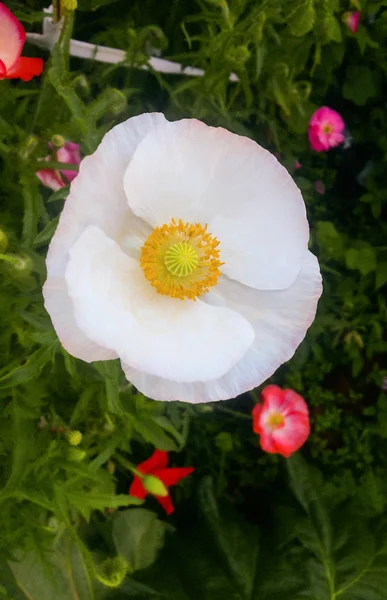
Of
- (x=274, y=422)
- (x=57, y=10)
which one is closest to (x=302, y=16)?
(x=57, y=10)

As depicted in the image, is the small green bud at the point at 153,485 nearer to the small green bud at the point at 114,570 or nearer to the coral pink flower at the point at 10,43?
the small green bud at the point at 114,570

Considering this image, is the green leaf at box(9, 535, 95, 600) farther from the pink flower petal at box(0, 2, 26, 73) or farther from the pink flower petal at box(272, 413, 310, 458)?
the pink flower petal at box(0, 2, 26, 73)

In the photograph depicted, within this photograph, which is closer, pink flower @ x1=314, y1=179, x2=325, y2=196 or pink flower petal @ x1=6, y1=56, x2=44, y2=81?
pink flower petal @ x1=6, y1=56, x2=44, y2=81

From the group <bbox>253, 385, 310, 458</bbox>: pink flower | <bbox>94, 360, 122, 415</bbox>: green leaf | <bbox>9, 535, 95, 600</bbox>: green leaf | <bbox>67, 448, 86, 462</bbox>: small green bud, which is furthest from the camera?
<bbox>253, 385, 310, 458</bbox>: pink flower

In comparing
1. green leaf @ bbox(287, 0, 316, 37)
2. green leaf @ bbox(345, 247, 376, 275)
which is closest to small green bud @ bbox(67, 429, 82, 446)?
green leaf @ bbox(287, 0, 316, 37)

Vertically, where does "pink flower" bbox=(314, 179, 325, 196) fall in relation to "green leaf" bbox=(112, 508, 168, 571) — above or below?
above

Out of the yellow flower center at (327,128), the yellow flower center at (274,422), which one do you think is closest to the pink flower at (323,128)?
the yellow flower center at (327,128)
